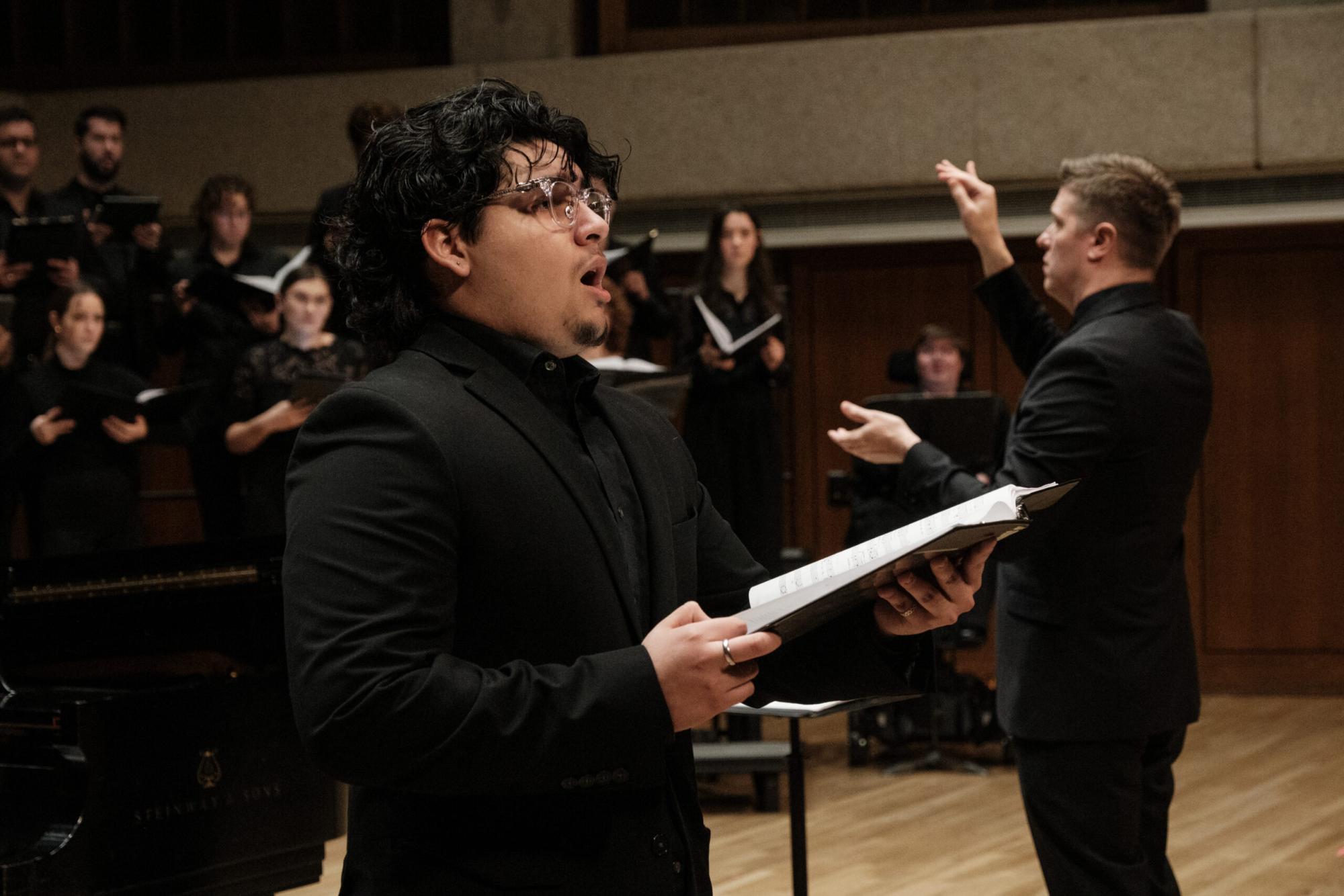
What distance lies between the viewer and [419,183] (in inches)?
55.6

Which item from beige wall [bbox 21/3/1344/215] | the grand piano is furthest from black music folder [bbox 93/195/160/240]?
the grand piano

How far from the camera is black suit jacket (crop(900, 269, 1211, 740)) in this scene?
241cm

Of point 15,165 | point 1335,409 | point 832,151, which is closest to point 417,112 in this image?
point 15,165

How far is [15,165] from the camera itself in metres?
5.17

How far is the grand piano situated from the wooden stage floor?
948 millimetres

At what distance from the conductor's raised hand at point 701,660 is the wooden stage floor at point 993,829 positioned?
2.66 m

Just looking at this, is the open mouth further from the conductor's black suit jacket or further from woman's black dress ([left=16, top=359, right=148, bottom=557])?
woman's black dress ([left=16, top=359, right=148, bottom=557])

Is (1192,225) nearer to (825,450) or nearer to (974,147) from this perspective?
(974,147)

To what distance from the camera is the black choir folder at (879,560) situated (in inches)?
48.2

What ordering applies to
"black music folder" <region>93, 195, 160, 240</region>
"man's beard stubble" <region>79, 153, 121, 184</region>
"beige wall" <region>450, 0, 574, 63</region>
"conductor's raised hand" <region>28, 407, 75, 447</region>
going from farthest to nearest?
1. "beige wall" <region>450, 0, 574, 63</region>
2. "man's beard stubble" <region>79, 153, 121, 184</region>
3. "black music folder" <region>93, 195, 160, 240</region>
4. "conductor's raised hand" <region>28, 407, 75, 447</region>

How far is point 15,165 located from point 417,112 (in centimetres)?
429

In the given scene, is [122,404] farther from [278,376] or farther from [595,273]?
[595,273]


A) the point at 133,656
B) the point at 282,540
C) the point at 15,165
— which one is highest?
the point at 15,165

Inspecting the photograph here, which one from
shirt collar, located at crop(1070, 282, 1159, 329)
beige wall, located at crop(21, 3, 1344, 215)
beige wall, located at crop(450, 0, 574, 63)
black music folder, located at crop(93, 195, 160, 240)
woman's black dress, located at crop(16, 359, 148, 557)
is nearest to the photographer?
shirt collar, located at crop(1070, 282, 1159, 329)
